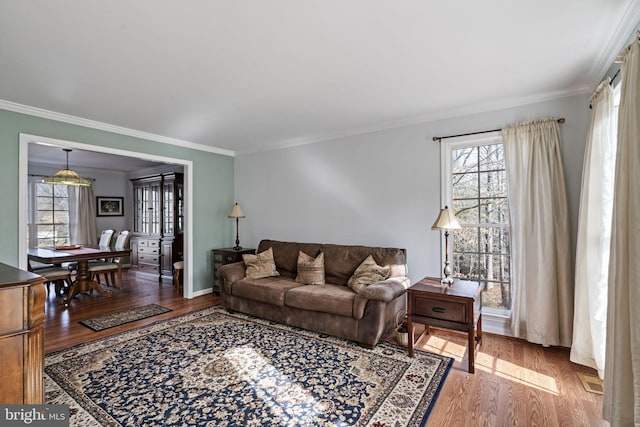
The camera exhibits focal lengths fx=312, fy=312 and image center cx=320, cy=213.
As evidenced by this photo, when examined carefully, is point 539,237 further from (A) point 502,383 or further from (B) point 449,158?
(A) point 502,383

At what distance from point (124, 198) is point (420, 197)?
7711 millimetres

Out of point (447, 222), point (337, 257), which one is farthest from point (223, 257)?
point (447, 222)

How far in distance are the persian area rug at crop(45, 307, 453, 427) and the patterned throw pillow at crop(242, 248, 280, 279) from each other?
89cm

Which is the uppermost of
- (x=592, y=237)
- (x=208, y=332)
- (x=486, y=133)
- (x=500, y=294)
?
(x=486, y=133)

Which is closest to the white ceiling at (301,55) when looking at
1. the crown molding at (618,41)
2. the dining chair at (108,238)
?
the crown molding at (618,41)

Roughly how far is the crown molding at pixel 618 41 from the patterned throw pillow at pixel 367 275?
2.59m

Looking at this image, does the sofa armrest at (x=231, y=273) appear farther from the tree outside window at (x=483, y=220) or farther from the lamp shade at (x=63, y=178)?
the lamp shade at (x=63, y=178)

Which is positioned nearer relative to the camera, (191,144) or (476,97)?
(476,97)

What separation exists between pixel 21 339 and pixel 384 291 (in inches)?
100

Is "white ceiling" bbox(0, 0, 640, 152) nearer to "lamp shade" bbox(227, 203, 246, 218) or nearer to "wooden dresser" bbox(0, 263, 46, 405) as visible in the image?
"wooden dresser" bbox(0, 263, 46, 405)

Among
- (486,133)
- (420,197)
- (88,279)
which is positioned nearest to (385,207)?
(420,197)

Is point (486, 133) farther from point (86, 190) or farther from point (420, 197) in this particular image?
point (86, 190)

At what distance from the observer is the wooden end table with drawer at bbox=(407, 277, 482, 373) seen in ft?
8.64

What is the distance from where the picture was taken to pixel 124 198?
8180mm
